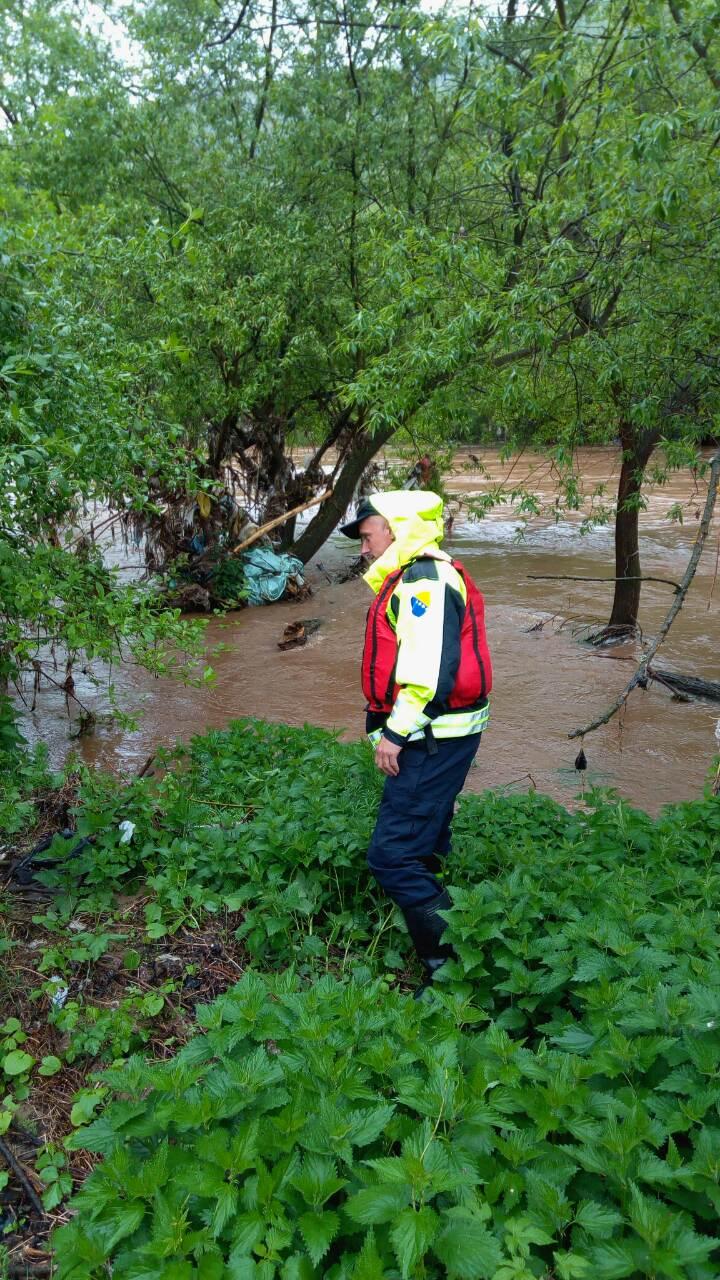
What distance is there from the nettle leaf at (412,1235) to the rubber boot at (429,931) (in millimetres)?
1794

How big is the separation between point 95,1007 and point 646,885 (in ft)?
7.87

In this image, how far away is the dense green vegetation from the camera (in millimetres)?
1983

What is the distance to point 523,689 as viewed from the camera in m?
9.82

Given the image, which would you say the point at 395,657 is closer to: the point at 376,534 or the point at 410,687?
the point at 410,687

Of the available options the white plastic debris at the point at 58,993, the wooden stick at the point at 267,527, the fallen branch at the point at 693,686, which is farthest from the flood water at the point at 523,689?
the white plastic debris at the point at 58,993

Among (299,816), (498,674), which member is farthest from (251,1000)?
(498,674)

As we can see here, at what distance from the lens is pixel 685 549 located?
670 inches

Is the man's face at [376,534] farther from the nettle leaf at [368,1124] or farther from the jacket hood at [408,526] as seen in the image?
the nettle leaf at [368,1124]

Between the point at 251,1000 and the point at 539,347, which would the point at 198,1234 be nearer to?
the point at 251,1000

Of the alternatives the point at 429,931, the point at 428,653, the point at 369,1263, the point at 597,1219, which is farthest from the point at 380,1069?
the point at 428,653

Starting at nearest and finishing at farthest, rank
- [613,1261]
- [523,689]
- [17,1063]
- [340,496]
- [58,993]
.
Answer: [613,1261], [17,1063], [58,993], [523,689], [340,496]

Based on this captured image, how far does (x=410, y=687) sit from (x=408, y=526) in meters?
0.71

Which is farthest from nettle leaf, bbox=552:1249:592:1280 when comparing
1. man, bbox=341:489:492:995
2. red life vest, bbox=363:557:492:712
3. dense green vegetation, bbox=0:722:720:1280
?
red life vest, bbox=363:557:492:712

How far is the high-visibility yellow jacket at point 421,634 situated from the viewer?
3604 millimetres
